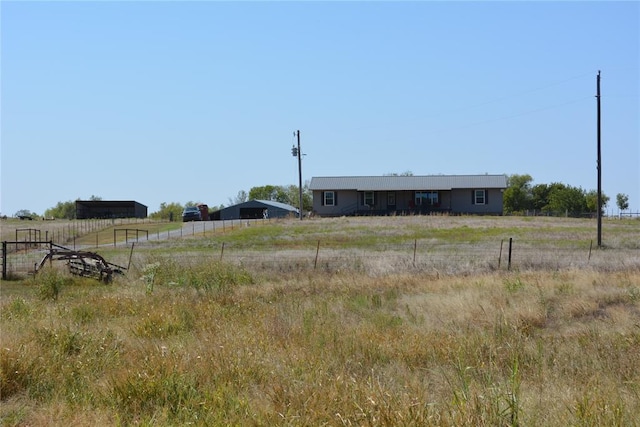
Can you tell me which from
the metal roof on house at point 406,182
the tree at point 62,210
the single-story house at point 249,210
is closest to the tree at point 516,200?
the metal roof on house at point 406,182

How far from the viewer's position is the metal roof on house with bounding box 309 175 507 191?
73438mm

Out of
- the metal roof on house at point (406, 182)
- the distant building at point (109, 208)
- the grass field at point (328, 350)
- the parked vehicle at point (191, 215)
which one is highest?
the metal roof on house at point (406, 182)

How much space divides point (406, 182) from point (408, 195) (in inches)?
58.4

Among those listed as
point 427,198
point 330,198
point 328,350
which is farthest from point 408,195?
point 328,350

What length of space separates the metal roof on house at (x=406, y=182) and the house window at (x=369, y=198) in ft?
3.02

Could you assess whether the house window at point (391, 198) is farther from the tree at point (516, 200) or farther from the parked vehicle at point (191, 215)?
the tree at point (516, 200)

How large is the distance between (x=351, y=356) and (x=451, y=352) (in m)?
1.42

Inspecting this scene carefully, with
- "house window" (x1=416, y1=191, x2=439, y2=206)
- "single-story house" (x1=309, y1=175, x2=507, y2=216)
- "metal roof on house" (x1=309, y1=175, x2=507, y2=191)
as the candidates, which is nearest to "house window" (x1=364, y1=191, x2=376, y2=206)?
"single-story house" (x1=309, y1=175, x2=507, y2=216)

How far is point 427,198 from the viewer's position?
247ft

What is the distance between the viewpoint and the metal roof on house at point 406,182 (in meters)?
73.4

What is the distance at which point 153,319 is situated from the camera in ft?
40.6

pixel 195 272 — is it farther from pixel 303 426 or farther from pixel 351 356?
pixel 303 426

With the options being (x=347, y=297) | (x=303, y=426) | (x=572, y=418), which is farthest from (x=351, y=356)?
(x=347, y=297)

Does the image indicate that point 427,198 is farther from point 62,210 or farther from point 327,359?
point 62,210
